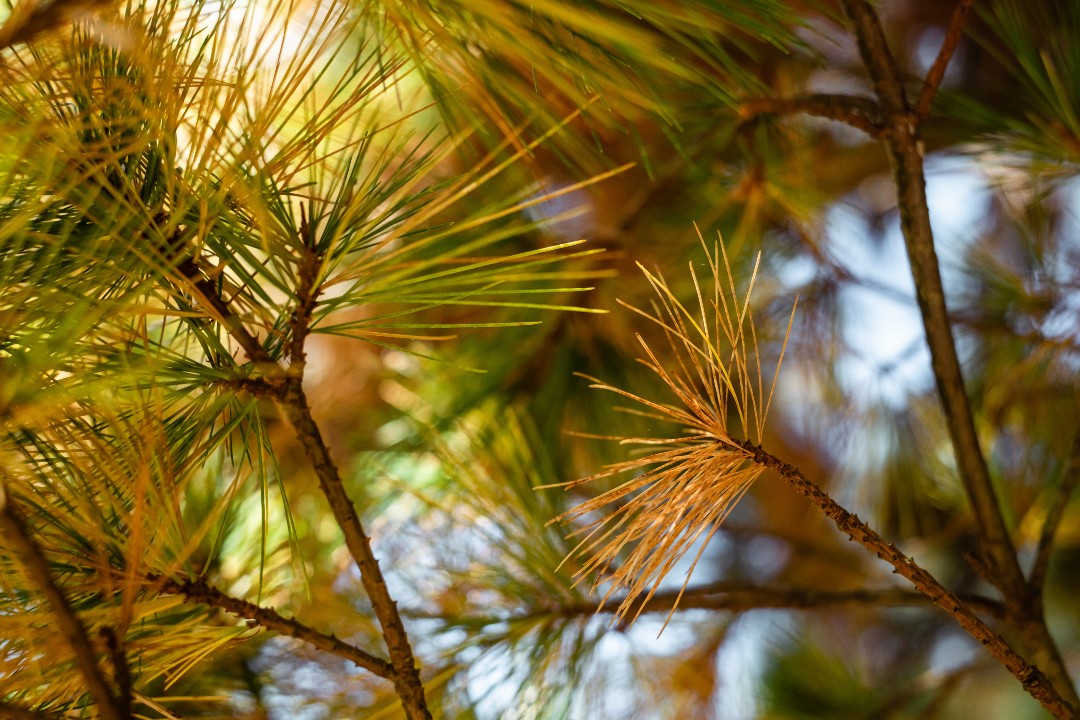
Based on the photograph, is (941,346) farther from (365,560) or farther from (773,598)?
(365,560)

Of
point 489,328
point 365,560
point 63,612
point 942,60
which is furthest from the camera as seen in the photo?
point 489,328

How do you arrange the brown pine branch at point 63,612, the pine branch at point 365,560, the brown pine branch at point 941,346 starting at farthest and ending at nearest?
1. the brown pine branch at point 941,346
2. the pine branch at point 365,560
3. the brown pine branch at point 63,612

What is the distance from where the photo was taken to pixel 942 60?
51 cm

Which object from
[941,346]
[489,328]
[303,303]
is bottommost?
[941,346]

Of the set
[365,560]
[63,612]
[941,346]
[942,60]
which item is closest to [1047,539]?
[941,346]

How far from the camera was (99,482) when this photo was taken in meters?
0.38

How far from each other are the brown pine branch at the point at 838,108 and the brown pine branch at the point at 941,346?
0.4 inches

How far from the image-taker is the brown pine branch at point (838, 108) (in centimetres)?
54

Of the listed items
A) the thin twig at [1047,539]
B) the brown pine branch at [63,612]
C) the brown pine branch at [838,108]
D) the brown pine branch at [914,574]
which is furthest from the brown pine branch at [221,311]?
the thin twig at [1047,539]

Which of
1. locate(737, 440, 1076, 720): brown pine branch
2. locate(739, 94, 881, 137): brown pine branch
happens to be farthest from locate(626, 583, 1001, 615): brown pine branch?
locate(739, 94, 881, 137): brown pine branch

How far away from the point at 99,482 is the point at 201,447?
5 cm

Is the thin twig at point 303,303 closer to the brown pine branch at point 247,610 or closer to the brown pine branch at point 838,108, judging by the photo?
→ the brown pine branch at point 247,610

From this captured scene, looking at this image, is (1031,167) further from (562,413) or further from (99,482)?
(99,482)

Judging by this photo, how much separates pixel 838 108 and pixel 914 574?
30 centimetres
